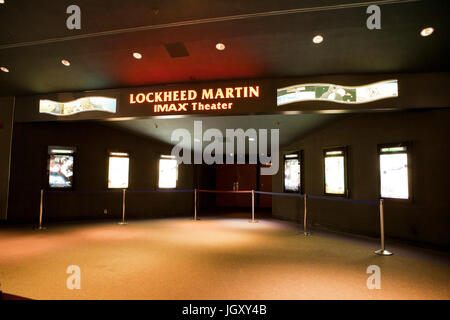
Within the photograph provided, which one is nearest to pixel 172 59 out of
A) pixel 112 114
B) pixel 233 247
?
pixel 112 114

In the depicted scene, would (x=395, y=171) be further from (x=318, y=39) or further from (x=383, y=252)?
(x=318, y=39)

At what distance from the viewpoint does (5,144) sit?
819cm

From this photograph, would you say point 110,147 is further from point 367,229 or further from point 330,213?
point 367,229

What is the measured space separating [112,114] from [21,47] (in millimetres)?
2280

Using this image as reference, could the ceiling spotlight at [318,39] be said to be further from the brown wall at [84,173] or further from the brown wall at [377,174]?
the brown wall at [84,173]

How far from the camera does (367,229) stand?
22.1 ft

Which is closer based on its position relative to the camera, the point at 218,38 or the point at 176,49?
the point at 218,38

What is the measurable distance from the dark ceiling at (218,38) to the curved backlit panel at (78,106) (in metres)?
0.61

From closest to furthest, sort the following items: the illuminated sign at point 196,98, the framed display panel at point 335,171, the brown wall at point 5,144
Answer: the illuminated sign at point 196,98 → the framed display panel at point 335,171 → the brown wall at point 5,144

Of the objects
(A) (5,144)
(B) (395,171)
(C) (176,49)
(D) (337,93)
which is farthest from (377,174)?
(A) (5,144)

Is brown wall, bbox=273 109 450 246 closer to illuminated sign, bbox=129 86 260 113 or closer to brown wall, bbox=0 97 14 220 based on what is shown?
illuminated sign, bbox=129 86 260 113

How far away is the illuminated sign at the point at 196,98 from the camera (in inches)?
257

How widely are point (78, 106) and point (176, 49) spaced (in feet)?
11.3

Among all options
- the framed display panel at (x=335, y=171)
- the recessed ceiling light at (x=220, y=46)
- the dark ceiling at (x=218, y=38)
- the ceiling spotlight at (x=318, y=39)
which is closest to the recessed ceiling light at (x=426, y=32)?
the dark ceiling at (x=218, y=38)
